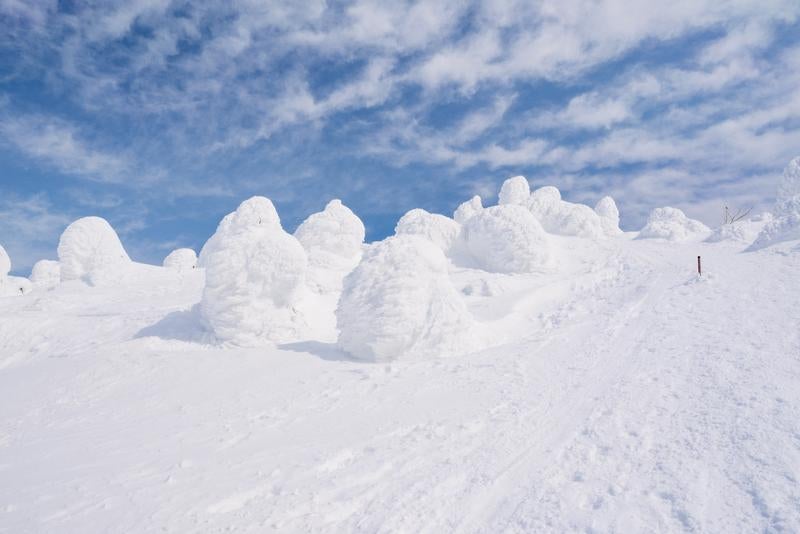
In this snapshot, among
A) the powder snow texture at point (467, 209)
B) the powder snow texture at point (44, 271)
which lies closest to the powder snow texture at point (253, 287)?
the powder snow texture at point (467, 209)

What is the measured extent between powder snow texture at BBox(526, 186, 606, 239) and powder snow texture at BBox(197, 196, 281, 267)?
22.4 m

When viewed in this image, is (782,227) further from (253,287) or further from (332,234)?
(332,234)

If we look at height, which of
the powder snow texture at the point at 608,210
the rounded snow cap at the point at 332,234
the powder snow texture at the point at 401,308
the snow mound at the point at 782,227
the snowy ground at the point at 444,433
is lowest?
the snowy ground at the point at 444,433

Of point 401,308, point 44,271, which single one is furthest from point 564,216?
point 44,271

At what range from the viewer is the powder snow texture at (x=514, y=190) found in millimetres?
47312

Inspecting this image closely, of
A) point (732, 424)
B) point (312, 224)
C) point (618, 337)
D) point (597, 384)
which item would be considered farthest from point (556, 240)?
point (732, 424)

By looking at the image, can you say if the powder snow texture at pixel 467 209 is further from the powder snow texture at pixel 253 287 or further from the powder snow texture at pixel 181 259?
the powder snow texture at pixel 253 287

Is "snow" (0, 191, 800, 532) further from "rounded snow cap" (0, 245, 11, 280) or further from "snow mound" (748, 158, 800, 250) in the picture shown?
"rounded snow cap" (0, 245, 11, 280)

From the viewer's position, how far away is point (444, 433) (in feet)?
24.3

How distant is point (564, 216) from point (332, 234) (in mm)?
19196

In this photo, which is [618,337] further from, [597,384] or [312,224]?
[312,224]

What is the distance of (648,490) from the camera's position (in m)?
5.19

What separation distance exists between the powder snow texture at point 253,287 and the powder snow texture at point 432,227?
17.7 metres

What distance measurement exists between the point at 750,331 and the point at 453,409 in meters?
6.68
